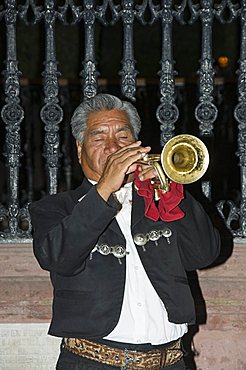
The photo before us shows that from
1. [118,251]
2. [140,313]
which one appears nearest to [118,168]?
[118,251]

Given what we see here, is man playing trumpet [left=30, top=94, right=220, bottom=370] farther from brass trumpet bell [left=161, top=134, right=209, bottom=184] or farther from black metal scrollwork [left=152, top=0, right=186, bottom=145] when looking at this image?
black metal scrollwork [left=152, top=0, right=186, bottom=145]

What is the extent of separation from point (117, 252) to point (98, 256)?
3.0 inches

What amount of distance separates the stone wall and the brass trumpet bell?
1.35 m

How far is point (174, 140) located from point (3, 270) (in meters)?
1.66

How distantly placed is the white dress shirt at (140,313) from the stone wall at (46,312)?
1.18 metres

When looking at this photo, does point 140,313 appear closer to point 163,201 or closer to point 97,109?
point 163,201

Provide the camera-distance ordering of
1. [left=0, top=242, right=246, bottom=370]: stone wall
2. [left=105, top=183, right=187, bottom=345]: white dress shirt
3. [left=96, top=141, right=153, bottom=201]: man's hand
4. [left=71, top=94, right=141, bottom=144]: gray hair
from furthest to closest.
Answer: [left=0, top=242, right=246, bottom=370]: stone wall, [left=71, top=94, right=141, bottom=144]: gray hair, [left=105, top=183, right=187, bottom=345]: white dress shirt, [left=96, top=141, right=153, bottom=201]: man's hand

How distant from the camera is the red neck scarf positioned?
2842 millimetres

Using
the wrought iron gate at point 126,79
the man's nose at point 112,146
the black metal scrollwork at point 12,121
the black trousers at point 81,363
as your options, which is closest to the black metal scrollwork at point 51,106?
the wrought iron gate at point 126,79

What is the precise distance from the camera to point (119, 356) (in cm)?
279

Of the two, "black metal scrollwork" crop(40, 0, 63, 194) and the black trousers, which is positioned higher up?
"black metal scrollwork" crop(40, 0, 63, 194)

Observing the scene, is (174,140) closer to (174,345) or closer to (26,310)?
(174,345)

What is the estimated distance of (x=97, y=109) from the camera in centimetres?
300

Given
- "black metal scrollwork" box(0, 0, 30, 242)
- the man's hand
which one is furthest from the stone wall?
the man's hand
